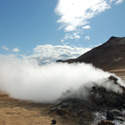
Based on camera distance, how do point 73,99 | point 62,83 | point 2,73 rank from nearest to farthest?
point 73,99 → point 62,83 → point 2,73

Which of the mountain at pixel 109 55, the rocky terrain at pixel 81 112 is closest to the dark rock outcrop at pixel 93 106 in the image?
the rocky terrain at pixel 81 112

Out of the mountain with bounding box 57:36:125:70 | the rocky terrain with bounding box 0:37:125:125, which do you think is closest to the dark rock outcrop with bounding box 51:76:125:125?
the rocky terrain with bounding box 0:37:125:125

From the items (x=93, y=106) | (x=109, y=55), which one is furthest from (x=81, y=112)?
(x=109, y=55)

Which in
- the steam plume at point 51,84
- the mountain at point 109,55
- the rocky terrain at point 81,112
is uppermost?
the mountain at point 109,55

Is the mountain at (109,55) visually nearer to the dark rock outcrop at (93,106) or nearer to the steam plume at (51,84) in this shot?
the steam plume at (51,84)

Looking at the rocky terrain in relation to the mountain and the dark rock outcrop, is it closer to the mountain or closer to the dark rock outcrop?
the dark rock outcrop

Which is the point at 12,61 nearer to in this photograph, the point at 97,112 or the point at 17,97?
the point at 17,97

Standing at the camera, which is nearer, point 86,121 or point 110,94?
point 86,121

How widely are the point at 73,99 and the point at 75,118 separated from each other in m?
2.34

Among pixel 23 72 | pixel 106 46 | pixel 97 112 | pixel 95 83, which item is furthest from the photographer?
pixel 106 46

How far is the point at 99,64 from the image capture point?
63094mm

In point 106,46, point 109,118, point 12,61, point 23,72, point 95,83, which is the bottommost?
point 109,118

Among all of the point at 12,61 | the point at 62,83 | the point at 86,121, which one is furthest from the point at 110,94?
the point at 12,61

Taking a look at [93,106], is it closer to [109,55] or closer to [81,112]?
[81,112]
